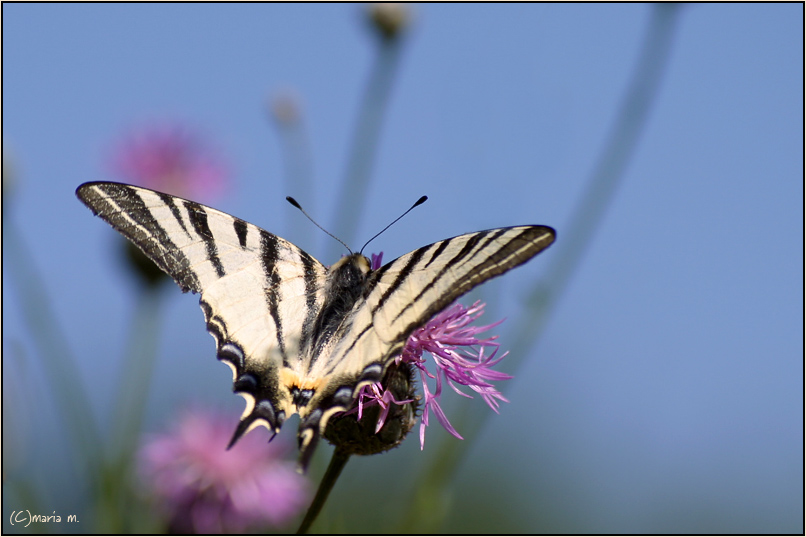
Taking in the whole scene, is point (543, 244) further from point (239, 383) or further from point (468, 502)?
point (468, 502)

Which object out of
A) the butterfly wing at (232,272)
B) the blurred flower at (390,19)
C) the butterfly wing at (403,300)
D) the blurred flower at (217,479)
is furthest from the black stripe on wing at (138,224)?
the blurred flower at (390,19)

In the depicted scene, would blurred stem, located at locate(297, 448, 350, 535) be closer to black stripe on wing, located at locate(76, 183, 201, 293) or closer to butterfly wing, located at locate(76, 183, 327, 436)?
butterfly wing, located at locate(76, 183, 327, 436)

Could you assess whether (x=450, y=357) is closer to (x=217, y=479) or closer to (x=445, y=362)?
(x=445, y=362)

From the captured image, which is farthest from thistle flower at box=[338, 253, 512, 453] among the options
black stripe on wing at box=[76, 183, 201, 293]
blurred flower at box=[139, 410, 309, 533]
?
blurred flower at box=[139, 410, 309, 533]

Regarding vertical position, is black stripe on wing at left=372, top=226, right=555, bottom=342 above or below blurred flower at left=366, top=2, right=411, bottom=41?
below

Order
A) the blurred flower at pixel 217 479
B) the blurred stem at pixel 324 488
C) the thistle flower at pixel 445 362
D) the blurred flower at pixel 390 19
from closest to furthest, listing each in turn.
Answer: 1. the blurred stem at pixel 324 488
2. the thistle flower at pixel 445 362
3. the blurred flower at pixel 217 479
4. the blurred flower at pixel 390 19

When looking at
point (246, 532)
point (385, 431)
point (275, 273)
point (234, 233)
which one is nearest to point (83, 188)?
point (234, 233)

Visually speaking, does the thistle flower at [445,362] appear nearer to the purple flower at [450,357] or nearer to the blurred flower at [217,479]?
the purple flower at [450,357]
